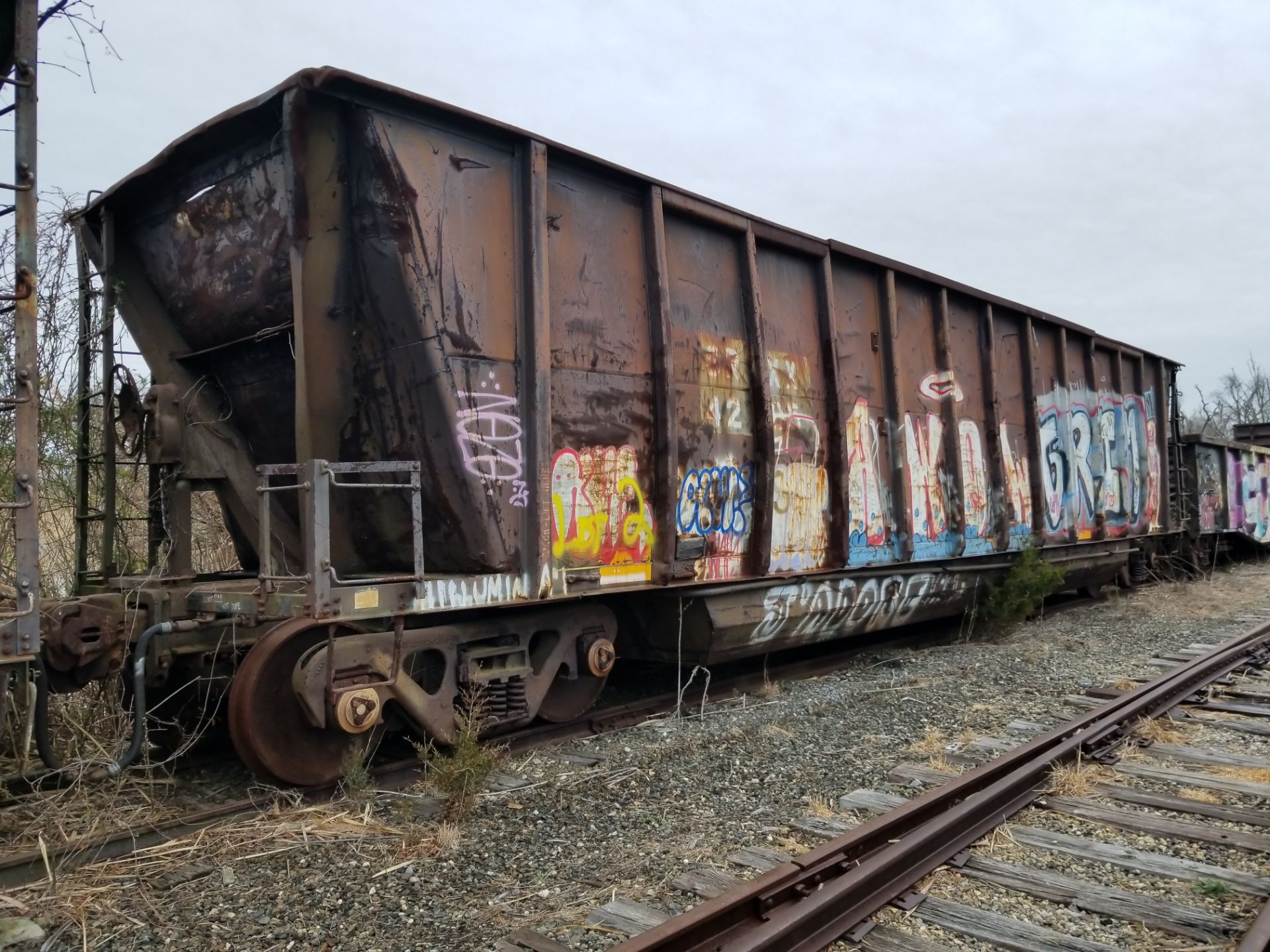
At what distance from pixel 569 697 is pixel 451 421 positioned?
2018mm

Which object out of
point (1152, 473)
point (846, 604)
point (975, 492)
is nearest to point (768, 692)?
point (846, 604)

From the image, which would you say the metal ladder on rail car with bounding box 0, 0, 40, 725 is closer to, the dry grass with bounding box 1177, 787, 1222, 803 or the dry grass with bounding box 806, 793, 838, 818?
the dry grass with bounding box 806, 793, 838, 818

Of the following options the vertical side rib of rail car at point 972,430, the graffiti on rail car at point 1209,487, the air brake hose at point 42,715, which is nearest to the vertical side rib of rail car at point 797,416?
the vertical side rib of rail car at point 972,430

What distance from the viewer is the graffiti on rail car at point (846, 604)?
7.01m

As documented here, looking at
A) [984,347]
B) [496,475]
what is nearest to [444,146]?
[496,475]

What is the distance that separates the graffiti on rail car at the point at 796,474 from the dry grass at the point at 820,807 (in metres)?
2.56

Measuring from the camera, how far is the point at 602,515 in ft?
18.6

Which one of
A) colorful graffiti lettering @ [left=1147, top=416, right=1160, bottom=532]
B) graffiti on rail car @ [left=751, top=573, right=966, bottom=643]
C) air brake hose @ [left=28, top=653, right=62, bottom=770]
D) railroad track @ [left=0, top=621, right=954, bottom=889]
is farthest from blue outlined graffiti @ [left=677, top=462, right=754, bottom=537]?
colorful graffiti lettering @ [left=1147, top=416, right=1160, bottom=532]

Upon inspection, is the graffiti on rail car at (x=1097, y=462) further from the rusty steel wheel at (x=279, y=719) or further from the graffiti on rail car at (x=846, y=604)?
the rusty steel wheel at (x=279, y=719)

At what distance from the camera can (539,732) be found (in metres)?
5.57

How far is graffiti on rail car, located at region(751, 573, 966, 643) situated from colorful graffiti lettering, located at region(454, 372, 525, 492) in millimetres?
2572

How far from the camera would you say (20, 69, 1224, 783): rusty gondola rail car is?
15.0 ft

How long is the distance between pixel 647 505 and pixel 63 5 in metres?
4.01

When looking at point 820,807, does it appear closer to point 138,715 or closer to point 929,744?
point 929,744
